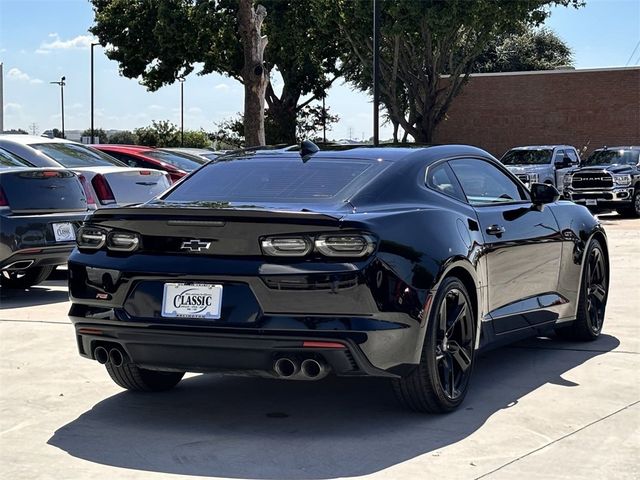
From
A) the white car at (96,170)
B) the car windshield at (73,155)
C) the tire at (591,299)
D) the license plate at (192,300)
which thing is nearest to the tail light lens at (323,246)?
the license plate at (192,300)

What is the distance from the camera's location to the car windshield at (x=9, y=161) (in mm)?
11778

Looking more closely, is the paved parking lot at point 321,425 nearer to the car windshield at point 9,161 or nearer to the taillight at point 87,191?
the taillight at point 87,191

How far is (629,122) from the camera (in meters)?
47.8

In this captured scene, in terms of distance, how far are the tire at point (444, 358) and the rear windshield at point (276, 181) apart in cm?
79

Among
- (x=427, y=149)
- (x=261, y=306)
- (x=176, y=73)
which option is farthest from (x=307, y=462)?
(x=176, y=73)

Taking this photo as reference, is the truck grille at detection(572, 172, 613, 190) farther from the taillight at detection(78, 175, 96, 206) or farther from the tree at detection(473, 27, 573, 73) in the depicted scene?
the tree at detection(473, 27, 573, 73)

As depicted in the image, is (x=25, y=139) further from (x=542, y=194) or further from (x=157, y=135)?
(x=157, y=135)

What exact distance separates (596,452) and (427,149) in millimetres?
2179

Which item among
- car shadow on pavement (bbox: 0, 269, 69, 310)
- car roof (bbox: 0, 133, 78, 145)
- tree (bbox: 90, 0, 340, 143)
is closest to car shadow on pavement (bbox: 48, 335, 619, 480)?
car shadow on pavement (bbox: 0, 269, 69, 310)

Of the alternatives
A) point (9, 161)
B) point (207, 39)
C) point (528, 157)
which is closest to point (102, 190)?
point (9, 161)

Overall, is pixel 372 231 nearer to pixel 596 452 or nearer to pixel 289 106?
pixel 596 452

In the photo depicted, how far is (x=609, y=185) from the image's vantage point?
1045 inches

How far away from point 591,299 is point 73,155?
24.2 ft

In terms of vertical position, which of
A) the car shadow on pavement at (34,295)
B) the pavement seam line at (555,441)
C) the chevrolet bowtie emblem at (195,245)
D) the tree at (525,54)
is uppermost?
the tree at (525,54)
